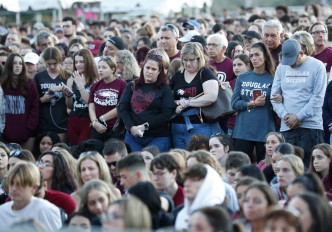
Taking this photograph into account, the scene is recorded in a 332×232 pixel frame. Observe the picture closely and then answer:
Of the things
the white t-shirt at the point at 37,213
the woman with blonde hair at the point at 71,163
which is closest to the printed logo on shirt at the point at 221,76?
the woman with blonde hair at the point at 71,163

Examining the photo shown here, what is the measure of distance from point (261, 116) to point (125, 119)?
171cm

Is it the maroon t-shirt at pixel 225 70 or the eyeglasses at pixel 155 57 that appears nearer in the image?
the eyeglasses at pixel 155 57

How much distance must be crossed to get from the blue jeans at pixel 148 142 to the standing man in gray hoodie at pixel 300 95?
1492mm

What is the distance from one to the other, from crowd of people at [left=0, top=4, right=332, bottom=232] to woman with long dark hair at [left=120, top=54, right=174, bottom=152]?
15mm

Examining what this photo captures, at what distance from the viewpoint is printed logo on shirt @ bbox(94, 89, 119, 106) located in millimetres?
11469

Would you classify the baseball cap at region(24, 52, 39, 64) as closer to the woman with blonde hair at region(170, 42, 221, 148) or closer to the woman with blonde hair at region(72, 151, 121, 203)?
the woman with blonde hair at region(170, 42, 221, 148)

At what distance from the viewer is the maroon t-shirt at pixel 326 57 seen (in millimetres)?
11484

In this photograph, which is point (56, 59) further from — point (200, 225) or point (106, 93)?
point (200, 225)

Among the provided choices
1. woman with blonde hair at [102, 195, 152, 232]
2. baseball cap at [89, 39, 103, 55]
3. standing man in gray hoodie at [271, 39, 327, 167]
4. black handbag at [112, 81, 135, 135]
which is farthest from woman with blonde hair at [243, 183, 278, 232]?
baseball cap at [89, 39, 103, 55]

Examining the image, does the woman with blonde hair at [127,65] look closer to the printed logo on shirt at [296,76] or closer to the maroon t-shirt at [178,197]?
the printed logo on shirt at [296,76]

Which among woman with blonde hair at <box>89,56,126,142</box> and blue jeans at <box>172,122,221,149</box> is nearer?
blue jeans at <box>172,122,221,149</box>

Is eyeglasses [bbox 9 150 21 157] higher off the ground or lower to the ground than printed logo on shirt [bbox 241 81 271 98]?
lower

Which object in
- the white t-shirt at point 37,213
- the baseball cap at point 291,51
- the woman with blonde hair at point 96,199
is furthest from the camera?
the baseball cap at point 291,51

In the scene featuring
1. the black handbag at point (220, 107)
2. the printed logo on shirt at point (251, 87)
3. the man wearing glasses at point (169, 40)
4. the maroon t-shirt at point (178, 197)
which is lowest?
the maroon t-shirt at point (178, 197)
